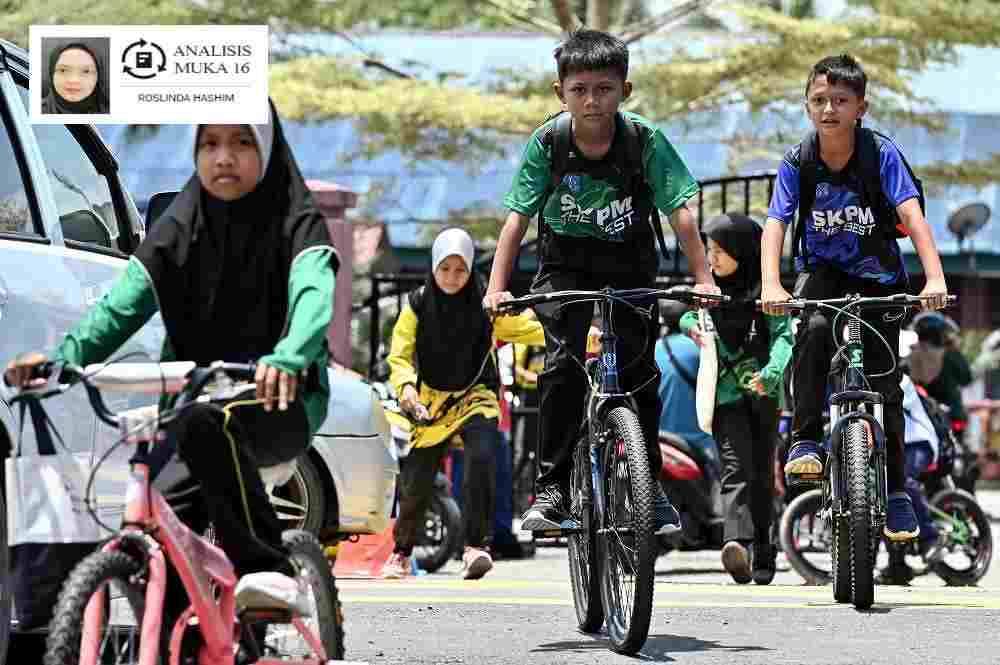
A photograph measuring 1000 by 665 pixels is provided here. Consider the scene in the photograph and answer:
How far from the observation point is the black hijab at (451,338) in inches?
485

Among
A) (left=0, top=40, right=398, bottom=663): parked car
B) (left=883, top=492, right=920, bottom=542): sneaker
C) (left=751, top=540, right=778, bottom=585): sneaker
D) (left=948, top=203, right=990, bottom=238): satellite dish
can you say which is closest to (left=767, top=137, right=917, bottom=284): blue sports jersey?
(left=883, top=492, right=920, bottom=542): sneaker

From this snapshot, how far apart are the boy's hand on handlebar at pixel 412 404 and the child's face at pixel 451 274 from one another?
571mm

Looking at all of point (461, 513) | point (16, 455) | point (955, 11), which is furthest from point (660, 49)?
point (16, 455)

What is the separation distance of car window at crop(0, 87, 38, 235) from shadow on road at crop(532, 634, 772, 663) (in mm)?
2077

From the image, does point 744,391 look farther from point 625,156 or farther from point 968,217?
point 968,217

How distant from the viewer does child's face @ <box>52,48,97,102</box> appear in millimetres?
12320

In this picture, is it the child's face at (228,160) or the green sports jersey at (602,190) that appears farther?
the green sports jersey at (602,190)

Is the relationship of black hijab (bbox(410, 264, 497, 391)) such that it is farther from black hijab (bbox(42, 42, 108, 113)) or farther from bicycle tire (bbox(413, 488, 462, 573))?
black hijab (bbox(42, 42, 108, 113))

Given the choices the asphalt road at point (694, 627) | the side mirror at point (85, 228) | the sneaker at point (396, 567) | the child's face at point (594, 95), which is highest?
the child's face at point (594, 95)

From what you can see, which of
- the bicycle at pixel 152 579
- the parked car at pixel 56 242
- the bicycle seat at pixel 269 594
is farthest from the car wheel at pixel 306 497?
the bicycle seat at pixel 269 594

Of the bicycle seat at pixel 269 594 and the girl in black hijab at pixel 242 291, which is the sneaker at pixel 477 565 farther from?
the bicycle seat at pixel 269 594

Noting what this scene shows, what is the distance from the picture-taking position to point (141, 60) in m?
12.7

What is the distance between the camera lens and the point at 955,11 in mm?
21672

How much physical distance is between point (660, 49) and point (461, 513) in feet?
31.6
